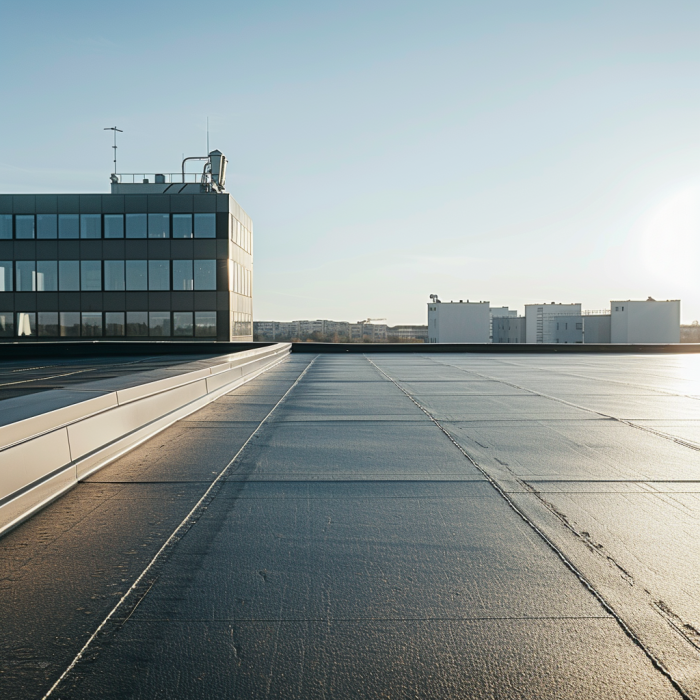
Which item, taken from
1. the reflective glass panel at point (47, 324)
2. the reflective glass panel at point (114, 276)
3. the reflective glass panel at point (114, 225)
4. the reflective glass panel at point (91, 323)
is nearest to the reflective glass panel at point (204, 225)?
the reflective glass panel at point (114, 225)

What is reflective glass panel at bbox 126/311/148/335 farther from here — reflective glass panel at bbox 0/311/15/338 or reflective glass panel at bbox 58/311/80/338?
reflective glass panel at bbox 0/311/15/338

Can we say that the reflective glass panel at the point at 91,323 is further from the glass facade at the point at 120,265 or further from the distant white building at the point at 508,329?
the distant white building at the point at 508,329

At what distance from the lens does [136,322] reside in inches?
1708

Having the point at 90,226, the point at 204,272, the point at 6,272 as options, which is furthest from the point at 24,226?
the point at 204,272

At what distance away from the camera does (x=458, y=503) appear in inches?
206

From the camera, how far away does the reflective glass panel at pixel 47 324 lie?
43.8m

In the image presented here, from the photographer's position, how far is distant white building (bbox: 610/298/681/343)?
79312 mm

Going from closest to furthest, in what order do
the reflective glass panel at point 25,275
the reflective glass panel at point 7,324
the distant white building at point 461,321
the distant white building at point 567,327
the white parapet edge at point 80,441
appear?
the white parapet edge at point 80,441 < the reflective glass panel at point 25,275 < the reflective glass panel at point 7,324 < the distant white building at point 461,321 < the distant white building at point 567,327

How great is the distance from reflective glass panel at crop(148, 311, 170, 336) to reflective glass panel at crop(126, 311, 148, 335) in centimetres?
41

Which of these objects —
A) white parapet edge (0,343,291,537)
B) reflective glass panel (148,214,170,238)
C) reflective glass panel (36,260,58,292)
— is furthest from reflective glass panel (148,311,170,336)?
white parapet edge (0,343,291,537)

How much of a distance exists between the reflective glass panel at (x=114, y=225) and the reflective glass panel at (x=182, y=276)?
437 cm

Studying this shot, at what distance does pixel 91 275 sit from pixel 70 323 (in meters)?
3.75

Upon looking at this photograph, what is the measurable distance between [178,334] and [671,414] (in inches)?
1463

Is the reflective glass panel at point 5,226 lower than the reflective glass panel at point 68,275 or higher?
higher
